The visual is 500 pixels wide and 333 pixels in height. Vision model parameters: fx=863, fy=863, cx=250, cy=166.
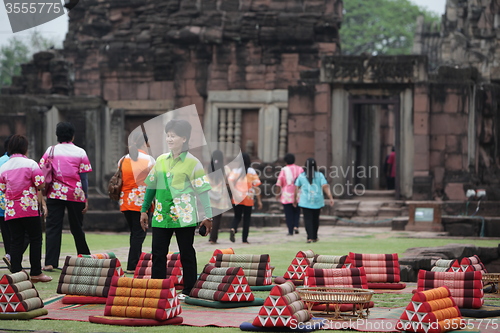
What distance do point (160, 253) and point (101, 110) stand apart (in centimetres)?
2007

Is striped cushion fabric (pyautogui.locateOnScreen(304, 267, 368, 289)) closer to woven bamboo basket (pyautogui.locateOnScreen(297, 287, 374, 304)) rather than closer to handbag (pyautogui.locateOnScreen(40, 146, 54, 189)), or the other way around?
woven bamboo basket (pyautogui.locateOnScreen(297, 287, 374, 304))

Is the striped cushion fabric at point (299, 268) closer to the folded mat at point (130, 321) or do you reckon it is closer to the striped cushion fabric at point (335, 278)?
the striped cushion fabric at point (335, 278)

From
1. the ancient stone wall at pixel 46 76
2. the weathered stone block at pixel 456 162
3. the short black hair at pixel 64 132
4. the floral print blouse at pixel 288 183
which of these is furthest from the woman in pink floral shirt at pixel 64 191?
the ancient stone wall at pixel 46 76

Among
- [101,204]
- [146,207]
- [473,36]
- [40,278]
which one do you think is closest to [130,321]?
[146,207]

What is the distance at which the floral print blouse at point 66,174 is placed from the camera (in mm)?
10164

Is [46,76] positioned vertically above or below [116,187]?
above

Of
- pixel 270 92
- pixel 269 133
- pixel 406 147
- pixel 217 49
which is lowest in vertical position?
pixel 406 147

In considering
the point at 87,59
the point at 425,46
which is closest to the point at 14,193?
the point at 87,59

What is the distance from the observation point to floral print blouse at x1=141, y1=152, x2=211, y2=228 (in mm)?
8070

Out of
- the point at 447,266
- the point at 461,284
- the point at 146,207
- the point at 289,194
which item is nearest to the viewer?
the point at 461,284

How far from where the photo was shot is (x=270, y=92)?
2698 cm

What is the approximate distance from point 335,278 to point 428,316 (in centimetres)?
154

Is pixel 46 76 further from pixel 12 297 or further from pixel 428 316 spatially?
pixel 428 316

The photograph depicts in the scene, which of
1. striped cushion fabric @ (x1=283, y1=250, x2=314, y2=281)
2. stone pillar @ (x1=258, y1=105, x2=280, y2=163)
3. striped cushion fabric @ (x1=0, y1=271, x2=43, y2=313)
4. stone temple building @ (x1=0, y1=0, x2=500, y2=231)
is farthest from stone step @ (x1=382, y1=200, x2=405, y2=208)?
striped cushion fabric @ (x1=0, y1=271, x2=43, y2=313)
